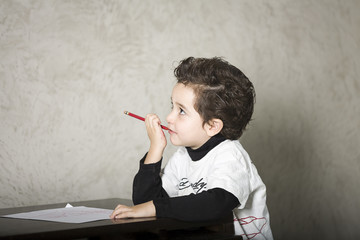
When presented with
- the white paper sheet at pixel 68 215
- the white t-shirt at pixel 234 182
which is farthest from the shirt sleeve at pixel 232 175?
the white paper sheet at pixel 68 215

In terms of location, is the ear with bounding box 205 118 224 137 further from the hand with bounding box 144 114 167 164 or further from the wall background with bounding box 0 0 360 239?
the wall background with bounding box 0 0 360 239

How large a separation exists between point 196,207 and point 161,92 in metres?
0.97

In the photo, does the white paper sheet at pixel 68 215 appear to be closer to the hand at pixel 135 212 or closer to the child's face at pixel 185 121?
the hand at pixel 135 212

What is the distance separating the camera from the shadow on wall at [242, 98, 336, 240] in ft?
6.42

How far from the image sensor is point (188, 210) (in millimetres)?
791

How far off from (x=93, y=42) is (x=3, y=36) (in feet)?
1.06

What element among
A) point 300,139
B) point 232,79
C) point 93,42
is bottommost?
Result: point 300,139

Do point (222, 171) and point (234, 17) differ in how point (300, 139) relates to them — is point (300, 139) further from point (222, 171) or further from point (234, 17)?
point (222, 171)

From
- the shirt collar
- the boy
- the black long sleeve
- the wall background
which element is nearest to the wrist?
the boy

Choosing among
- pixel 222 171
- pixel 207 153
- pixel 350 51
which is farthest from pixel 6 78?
pixel 350 51

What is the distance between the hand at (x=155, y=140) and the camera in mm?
1035

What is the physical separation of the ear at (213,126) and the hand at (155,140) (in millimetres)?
121

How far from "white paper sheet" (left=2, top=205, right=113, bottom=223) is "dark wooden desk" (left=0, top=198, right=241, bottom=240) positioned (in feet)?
0.11

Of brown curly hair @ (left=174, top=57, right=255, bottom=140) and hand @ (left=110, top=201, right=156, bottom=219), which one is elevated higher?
brown curly hair @ (left=174, top=57, right=255, bottom=140)
